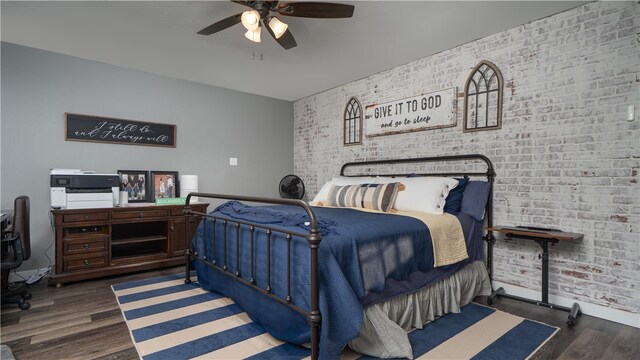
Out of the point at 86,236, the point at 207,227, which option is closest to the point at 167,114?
the point at 86,236

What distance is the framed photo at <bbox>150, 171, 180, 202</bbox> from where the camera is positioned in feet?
13.3

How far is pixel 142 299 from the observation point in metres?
2.69

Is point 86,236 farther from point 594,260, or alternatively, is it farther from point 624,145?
point 624,145

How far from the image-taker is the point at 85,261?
3.19m

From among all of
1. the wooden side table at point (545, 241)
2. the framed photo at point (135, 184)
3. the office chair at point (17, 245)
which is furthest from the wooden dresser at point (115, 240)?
the wooden side table at point (545, 241)

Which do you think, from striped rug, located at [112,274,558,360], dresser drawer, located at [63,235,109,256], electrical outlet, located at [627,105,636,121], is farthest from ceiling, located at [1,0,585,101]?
striped rug, located at [112,274,558,360]

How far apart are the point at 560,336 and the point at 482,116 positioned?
1.93 m

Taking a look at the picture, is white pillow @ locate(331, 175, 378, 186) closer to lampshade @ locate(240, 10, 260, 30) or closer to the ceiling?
the ceiling

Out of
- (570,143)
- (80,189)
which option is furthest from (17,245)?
(570,143)

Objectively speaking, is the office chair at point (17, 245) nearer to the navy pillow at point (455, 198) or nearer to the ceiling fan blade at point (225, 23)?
the ceiling fan blade at point (225, 23)

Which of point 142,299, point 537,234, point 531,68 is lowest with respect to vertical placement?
point 142,299

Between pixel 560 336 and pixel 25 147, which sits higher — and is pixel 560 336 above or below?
below

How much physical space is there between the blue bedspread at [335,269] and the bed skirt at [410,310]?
0.08 metres

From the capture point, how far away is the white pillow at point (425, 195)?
283cm
